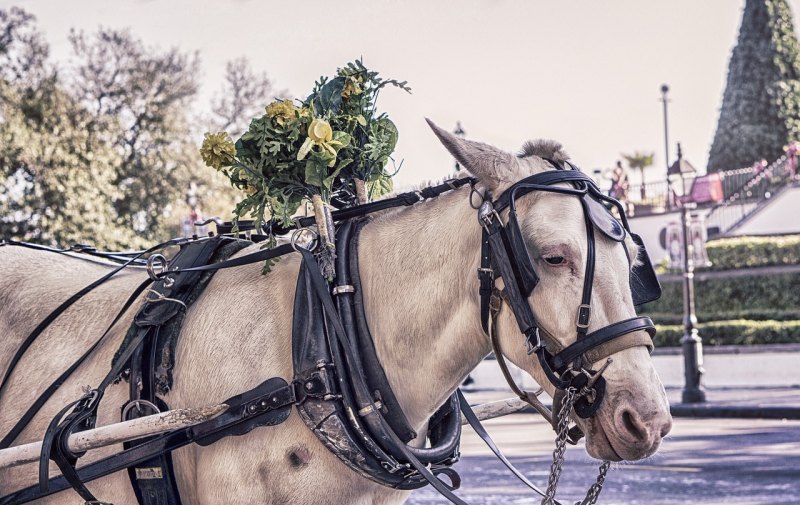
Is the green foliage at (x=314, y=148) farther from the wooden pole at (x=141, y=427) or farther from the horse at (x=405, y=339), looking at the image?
the wooden pole at (x=141, y=427)

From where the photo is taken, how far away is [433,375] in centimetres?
321

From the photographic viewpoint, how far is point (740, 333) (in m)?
26.0

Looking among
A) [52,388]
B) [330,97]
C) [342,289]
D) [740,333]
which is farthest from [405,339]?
[740,333]

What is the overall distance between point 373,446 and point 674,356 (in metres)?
23.6

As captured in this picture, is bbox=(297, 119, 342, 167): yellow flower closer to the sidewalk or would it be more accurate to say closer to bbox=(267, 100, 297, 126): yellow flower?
bbox=(267, 100, 297, 126): yellow flower

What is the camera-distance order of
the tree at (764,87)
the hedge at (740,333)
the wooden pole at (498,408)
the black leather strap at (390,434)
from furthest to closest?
the tree at (764,87), the hedge at (740,333), the wooden pole at (498,408), the black leather strap at (390,434)

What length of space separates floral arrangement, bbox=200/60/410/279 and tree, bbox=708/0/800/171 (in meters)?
47.2

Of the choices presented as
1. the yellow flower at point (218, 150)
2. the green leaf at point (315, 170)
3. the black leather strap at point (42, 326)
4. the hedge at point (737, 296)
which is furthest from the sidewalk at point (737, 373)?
the green leaf at point (315, 170)

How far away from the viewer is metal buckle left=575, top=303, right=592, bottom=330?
2847mm

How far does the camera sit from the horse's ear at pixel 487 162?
3092 mm

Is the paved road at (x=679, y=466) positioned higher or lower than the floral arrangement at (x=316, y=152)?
lower

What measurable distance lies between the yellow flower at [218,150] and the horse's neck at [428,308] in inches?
27.8

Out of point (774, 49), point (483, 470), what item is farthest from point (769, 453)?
point (774, 49)

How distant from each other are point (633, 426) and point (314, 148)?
4.72ft
